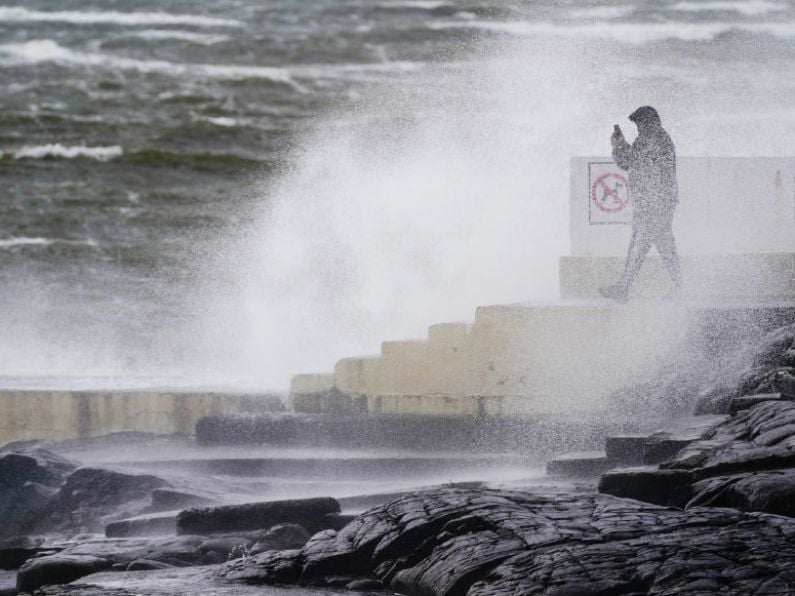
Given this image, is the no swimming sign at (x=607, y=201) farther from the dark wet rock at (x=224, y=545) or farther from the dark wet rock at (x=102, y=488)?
the dark wet rock at (x=224, y=545)

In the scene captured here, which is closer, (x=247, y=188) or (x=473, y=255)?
(x=473, y=255)

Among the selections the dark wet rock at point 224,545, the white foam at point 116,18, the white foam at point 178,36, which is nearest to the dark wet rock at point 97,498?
the dark wet rock at point 224,545

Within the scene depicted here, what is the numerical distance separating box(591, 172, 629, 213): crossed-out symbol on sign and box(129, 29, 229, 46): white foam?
5041 centimetres

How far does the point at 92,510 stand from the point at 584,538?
4588mm

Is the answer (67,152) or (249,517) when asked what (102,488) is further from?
(67,152)

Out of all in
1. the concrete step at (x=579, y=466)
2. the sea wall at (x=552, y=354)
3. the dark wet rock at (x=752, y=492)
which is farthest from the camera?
the sea wall at (x=552, y=354)

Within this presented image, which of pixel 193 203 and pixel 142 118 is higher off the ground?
pixel 142 118

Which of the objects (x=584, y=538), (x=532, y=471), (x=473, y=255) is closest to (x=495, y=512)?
(x=584, y=538)

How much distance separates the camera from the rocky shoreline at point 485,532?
6625 millimetres

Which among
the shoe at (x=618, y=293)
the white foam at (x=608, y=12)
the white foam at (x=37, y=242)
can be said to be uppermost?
the white foam at (x=608, y=12)

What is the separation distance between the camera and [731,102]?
43875 millimetres

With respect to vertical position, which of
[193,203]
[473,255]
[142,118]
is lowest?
[473,255]

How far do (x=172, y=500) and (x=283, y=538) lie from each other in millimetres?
1778

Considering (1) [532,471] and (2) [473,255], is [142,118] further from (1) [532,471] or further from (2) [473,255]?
(1) [532,471]
